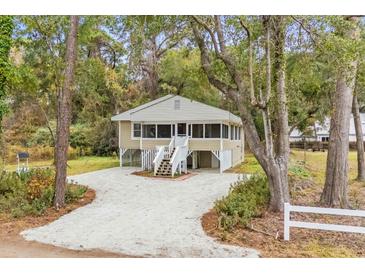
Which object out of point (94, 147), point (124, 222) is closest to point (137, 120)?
point (94, 147)

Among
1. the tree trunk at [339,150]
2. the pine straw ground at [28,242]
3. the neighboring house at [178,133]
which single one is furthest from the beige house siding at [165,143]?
the pine straw ground at [28,242]

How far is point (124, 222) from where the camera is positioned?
6.42 m

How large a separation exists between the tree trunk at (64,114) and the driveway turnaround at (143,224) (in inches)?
28.2

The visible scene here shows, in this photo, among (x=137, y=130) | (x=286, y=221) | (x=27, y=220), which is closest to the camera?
(x=286, y=221)

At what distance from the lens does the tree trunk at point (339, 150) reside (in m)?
6.91

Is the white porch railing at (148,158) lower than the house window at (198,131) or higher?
lower

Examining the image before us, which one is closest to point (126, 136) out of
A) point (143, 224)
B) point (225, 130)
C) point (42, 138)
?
point (225, 130)

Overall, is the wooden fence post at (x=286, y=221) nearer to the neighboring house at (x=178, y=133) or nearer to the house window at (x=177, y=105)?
the neighboring house at (x=178, y=133)

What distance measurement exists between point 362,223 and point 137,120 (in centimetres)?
1032

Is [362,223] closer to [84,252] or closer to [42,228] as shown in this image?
[84,252]

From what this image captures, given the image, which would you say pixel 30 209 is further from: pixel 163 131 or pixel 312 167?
pixel 312 167

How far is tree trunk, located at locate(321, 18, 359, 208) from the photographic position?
691cm

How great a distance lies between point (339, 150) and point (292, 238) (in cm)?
260

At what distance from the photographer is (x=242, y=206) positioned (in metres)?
6.37
